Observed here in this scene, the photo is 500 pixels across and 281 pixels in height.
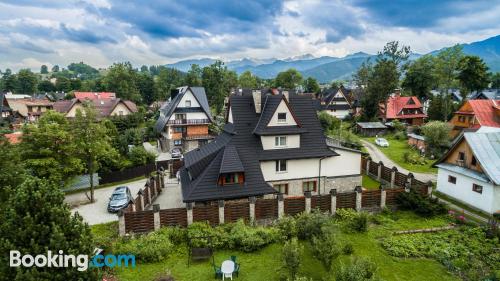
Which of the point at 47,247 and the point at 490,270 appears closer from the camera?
the point at 47,247

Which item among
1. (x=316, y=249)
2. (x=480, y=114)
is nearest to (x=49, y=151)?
(x=316, y=249)

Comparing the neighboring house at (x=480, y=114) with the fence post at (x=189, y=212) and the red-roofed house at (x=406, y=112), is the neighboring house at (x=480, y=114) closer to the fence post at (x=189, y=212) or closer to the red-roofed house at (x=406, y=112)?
the red-roofed house at (x=406, y=112)

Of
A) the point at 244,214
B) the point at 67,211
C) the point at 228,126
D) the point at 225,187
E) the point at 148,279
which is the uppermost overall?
the point at 228,126

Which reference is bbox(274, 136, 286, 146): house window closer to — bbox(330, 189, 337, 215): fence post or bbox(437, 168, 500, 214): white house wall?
bbox(330, 189, 337, 215): fence post

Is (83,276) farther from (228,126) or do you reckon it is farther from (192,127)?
(192,127)

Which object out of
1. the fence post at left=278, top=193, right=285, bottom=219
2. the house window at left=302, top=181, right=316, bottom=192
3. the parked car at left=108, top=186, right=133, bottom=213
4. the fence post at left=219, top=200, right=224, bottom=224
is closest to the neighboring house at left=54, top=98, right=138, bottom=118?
the parked car at left=108, top=186, right=133, bottom=213

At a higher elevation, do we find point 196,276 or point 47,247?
point 47,247

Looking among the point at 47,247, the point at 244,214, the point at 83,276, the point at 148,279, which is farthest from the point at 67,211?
the point at 244,214
